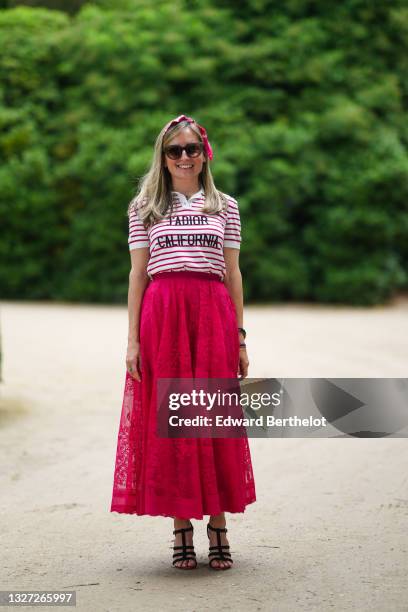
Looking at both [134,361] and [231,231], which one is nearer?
[134,361]

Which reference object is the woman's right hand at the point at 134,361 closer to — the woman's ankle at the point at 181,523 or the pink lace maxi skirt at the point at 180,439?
the pink lace maxi skirt at the point at 180,439

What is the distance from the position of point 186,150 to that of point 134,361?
Answer: 87 cm

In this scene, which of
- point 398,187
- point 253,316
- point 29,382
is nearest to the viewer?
point 29,382

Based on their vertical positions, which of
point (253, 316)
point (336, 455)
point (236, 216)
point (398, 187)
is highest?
point (398, 187)

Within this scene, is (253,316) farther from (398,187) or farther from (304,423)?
(304,423)

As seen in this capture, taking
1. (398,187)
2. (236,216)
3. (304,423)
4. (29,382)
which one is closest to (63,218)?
(398,187)

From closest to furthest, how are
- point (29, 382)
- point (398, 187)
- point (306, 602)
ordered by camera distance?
1. point (306, 602)
2. point (29, 382)
3. point (398, 187)

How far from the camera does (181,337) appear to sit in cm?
397

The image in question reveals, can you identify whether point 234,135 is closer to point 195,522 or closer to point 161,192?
point 195,522

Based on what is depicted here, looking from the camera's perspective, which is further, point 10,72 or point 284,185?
point 10,72

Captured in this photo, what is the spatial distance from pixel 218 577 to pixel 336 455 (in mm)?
2753

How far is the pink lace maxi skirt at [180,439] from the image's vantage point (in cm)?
390

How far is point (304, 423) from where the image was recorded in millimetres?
6887

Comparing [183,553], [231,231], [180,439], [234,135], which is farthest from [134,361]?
[234,135]
